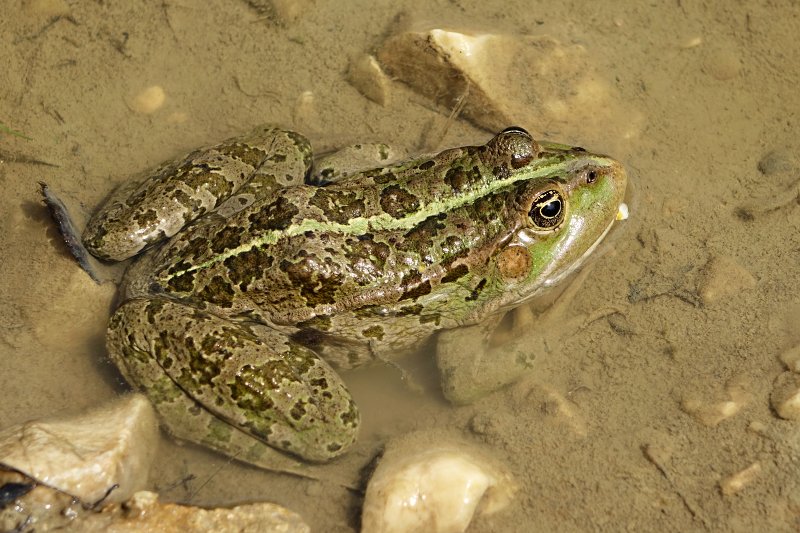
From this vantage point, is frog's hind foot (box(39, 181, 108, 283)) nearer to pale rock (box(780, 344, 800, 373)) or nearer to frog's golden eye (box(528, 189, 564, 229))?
frog's golden eye (box(528, 189, 564, 229))

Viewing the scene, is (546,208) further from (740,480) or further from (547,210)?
(740,480)

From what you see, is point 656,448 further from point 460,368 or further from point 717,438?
point 460,368

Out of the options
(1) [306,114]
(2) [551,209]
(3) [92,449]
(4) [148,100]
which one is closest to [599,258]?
(2) [551,209]

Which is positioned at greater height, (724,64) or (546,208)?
(546,208)

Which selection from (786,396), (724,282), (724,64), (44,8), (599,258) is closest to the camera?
(786,396)

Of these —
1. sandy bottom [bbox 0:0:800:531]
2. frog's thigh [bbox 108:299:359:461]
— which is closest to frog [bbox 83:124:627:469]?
frog's thigh [bbox 108:299:359:461]

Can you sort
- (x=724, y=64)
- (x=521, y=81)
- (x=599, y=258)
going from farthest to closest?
1. (x=724, y=64)
2. (x=521, y=81)
3. (x=599, y=258)
